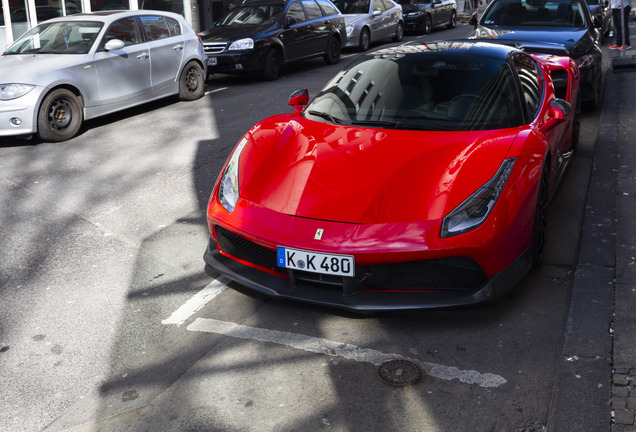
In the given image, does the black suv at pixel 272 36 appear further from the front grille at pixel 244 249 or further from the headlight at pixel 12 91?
the front grille at pixel 244 249

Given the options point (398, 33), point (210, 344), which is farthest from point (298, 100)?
point (398, 33)

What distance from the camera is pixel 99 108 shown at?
992 centimetres

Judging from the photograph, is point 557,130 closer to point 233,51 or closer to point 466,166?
point 466,166

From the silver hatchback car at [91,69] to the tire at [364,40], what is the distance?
747cm

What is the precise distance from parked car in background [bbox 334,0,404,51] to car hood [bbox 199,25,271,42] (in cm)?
464

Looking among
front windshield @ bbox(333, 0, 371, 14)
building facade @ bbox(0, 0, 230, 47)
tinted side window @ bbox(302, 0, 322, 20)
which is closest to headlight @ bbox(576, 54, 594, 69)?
tinted side window @ bbox(302, 0, 322, 20)

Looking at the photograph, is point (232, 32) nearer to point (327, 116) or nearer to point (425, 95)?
point (327, 116)

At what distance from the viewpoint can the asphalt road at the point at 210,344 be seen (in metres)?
3.33

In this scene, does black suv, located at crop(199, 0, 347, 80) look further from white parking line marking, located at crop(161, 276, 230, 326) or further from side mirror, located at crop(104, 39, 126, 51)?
white parking line marking, located at crop(161, 276, 230, 326)

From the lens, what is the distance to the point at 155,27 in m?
11.3

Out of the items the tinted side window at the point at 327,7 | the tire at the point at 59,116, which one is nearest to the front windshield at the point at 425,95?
the tire at the point at 59,116

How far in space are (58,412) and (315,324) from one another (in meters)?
1.44

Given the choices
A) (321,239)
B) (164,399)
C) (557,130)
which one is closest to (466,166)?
(321,239)

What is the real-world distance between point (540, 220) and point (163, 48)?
795cm
